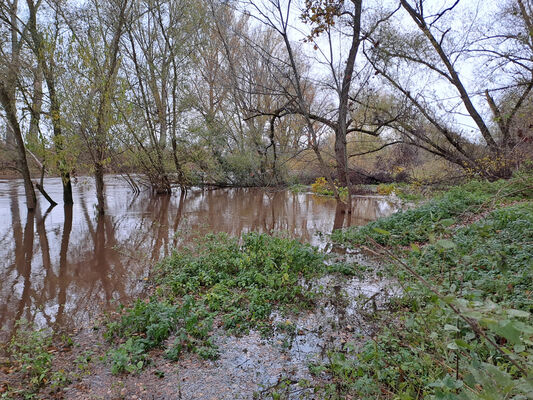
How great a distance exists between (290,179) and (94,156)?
1279 centimetres

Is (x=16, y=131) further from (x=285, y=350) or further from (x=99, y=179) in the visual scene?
(x=285, y=350)

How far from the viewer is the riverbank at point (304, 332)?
8.54 ft

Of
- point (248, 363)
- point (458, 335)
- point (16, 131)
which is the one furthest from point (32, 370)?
point (16, 131)

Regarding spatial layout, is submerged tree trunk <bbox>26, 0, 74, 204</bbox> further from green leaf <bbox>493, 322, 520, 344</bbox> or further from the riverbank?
green leaf <bbox>493, 322, 520, 344</bbox>

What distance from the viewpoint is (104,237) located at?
412 inches

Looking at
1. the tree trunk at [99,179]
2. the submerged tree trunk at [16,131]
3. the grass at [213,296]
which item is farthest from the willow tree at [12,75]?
the grass at [213,296]

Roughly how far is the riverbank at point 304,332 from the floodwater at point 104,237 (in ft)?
3.36

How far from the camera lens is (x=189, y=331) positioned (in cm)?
418

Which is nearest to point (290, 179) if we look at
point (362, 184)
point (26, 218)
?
point (362, 184)

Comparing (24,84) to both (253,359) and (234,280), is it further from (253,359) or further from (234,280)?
(253,359)

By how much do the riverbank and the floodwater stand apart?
1.02 meters

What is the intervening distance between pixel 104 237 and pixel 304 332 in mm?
8251

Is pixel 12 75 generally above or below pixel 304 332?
above

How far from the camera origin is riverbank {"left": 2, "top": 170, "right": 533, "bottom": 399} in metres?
2.60
